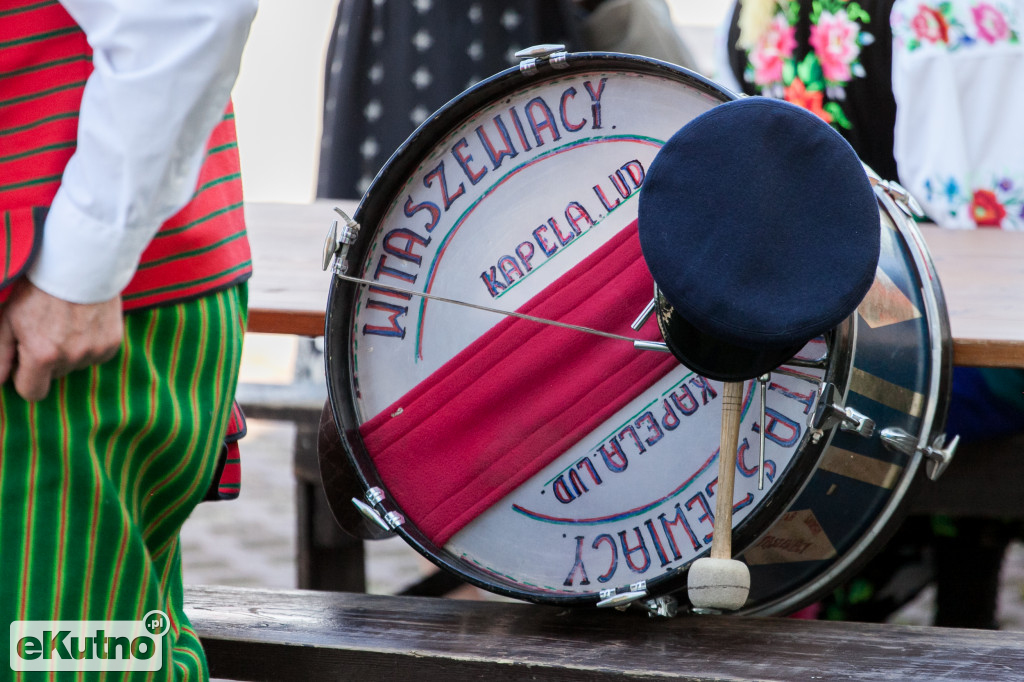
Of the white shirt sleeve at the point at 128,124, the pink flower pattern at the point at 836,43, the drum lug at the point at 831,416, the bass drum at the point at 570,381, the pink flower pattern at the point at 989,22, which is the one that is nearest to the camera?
the white shirt sleeve at the point at 128,124

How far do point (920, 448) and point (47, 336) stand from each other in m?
0.85

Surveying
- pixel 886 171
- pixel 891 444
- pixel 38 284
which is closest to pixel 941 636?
pixel 891 444

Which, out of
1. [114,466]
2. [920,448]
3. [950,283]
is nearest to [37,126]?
[114,466]

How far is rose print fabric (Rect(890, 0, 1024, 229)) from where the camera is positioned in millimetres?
1890

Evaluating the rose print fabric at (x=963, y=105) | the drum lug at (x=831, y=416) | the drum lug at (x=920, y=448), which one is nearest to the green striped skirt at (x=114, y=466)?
the drum lug at (x=831, y=416)

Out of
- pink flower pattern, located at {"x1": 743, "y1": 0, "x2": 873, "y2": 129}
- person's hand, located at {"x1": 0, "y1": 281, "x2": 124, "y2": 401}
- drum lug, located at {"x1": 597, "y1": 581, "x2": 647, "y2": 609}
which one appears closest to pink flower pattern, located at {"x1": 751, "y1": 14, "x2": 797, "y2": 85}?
pink flower pattern, located at {"x1": 743, "y1": 0, "x2": 873, "y2": 129}

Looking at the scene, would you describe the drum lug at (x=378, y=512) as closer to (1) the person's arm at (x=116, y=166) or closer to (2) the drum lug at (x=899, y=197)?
(1) the person's arm at (x=116, y=166)

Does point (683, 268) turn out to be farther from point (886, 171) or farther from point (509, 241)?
point (886, 171)

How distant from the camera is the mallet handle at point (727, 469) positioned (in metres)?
0.99

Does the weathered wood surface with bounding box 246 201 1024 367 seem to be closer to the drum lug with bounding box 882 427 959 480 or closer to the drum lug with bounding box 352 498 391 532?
the drum lug with bounding box 882 427 959 480

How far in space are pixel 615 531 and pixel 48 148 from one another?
65 centimetres

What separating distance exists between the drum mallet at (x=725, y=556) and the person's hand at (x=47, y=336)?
1.77ft

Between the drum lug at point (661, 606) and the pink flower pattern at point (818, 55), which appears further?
the pink flower pattern at point (818, 55)

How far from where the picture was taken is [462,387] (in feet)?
3.92
